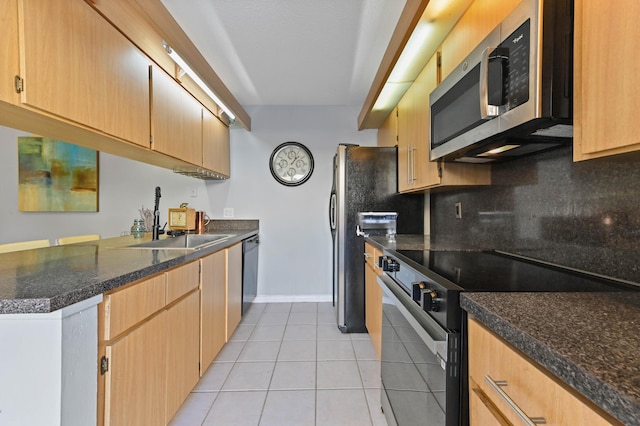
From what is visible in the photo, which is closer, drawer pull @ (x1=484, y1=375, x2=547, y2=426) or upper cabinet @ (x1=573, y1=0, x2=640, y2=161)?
drawer pull @ (x1=484, y1=375, x2=547, y2=426)

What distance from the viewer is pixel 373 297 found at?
226 cm

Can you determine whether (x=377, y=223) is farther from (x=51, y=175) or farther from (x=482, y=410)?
(x=51, y=175)

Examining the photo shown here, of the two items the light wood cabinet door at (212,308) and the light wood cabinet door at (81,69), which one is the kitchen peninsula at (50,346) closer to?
the light wood cabinet door at (81,69)

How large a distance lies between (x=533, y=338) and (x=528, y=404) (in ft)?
0.42

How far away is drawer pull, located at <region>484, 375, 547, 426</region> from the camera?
0.50m

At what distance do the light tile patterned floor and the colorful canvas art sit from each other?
2.43 metres

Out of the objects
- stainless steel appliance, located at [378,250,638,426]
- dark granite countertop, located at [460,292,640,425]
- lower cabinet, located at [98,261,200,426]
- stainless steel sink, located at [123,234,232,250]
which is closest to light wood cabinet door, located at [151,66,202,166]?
stainless steel sink, located at [123,234,232,250]

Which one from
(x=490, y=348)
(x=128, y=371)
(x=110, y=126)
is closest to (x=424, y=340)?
(x=490, y=348)

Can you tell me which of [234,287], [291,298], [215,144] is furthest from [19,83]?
[291,298]

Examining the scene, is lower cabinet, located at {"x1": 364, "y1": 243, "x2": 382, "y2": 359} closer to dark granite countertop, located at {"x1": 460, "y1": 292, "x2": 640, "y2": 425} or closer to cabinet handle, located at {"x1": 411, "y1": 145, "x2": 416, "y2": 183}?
cabinet handle, located at {"x1": 411, "y1": 145, "x2": 416, "y2": 183}

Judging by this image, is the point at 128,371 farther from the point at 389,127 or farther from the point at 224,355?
the point at 389,127

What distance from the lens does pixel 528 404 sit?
533 millimetres

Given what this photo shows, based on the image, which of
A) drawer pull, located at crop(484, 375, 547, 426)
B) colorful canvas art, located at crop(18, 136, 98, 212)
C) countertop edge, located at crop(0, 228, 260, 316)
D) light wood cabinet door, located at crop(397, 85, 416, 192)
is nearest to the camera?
drawer pull, located at crop(484, 375, 547, 426)

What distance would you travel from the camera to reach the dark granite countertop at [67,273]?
Result: 755 mm
